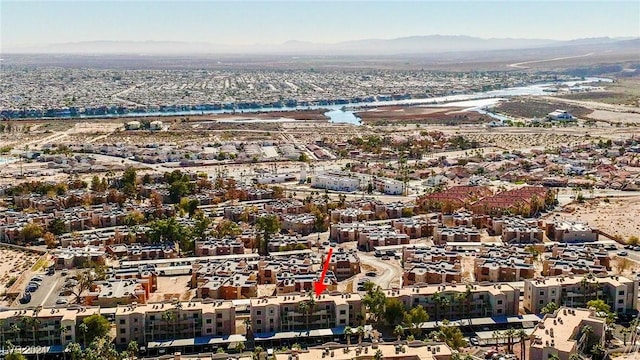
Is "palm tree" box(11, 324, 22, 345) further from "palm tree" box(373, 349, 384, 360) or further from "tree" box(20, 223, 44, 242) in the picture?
"tree" box(20, 223, 44, 242)

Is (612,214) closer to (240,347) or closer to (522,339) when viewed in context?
(522,339)

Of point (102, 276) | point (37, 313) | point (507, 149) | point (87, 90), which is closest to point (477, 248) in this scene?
point (102, 276)

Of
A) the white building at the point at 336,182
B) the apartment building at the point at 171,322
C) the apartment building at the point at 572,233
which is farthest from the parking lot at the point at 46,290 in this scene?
the apartment building at the point at 572,233

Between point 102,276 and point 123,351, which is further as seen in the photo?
point 102,276

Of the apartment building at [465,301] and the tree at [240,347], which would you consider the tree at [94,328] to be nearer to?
the tree at [240,347]

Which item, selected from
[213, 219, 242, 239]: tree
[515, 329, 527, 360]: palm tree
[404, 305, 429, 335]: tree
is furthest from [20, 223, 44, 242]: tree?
[515, 329, 527, 360]: palm tree

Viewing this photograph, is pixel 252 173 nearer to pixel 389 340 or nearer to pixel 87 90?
pixel 389 340

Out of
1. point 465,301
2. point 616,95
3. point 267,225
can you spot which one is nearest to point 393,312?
point 465,301
